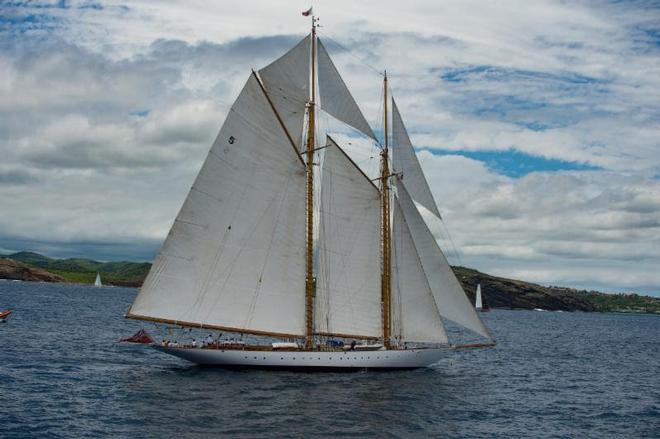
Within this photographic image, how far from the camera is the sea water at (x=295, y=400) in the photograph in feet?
119

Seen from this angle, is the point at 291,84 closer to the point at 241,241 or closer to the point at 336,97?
the point at 336,97

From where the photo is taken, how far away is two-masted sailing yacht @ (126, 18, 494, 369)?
162 feet

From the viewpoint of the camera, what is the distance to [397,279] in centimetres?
5462

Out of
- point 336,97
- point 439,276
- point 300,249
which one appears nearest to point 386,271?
point 439,276

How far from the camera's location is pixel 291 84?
→ 52250mm

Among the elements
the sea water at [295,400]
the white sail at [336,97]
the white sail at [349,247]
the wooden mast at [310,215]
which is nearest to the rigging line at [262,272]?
the wooden mast at [310,215]

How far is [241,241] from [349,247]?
9.18m

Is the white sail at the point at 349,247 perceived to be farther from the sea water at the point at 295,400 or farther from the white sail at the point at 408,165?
the sea water at the point at 295,400

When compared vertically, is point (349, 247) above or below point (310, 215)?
below

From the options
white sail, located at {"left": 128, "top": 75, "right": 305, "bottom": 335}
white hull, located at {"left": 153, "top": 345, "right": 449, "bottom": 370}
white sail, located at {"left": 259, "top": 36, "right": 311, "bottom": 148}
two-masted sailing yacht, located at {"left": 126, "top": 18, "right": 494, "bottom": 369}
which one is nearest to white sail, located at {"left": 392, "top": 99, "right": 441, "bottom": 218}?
two-masted sailing yacht, located at {"left": 126, "top": 18, "right": 494, "bottom": 369}

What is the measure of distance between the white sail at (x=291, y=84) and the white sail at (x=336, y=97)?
4.01 feet

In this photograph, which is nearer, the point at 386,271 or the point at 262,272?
the point at 262,272

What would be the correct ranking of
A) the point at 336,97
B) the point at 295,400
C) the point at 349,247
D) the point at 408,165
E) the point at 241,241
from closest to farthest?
1. the point at 295,400
2. the point at 241,241
3. the point at 336,97
4. the point at 349,247
5. the point at 408,165

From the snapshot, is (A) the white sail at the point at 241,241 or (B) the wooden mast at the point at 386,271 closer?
(A) the white sail at the point at 241,241
